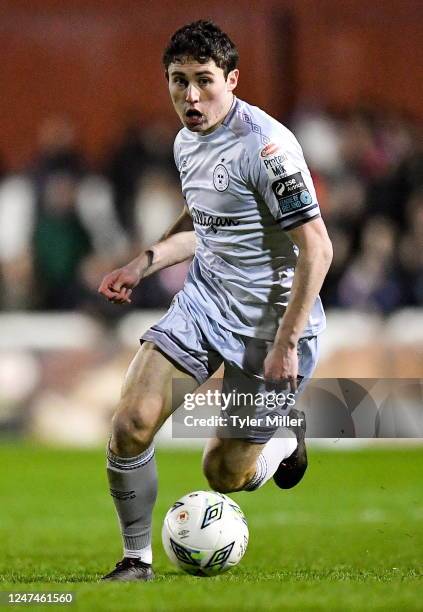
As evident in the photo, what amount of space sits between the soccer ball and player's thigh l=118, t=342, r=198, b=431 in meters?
0.52

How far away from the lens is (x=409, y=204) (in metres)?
11.6

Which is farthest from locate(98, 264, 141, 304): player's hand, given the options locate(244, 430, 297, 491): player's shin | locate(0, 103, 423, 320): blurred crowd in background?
locate(0, 103, 423, 320): blurred crowd in background

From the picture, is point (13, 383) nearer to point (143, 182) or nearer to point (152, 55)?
point (143, 182)

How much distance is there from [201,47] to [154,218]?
6.75 meters

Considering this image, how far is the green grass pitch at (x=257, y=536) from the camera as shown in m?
4.26

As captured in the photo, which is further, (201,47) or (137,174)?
(137,174)

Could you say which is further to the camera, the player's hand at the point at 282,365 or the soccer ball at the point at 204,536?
the soccer ball at the point at 204,536

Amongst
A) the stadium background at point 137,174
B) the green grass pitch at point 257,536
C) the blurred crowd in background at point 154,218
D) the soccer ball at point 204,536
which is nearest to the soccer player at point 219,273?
the soccer ball at point 204,536

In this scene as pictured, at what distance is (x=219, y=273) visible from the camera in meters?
5.20

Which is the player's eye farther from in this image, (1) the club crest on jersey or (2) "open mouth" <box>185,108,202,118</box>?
(1) the club crest on jersey

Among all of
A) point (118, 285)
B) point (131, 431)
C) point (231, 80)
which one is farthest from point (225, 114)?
point (131, 431)

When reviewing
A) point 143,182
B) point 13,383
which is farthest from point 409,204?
point 13,383

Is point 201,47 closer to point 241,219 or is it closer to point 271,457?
point 241,219

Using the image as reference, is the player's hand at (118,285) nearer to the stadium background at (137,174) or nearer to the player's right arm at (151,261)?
the player's right arm at (151,261)
